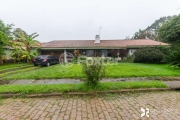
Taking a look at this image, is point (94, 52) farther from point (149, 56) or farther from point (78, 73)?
point (78, 73)

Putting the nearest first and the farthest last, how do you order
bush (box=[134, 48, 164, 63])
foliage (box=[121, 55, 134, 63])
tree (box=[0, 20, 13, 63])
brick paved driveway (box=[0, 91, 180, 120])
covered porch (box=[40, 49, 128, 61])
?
brick paved driveway (box=[0, 91, 180, 120]), tree (box=[0, 20, 13, 63]), bush (box=[134, 48, 164, 63]), foliage (box=[121, 55, 134, 63]), covered porch (box=[40, 49, 128, 61])

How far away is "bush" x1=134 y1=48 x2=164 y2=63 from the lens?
523 inches

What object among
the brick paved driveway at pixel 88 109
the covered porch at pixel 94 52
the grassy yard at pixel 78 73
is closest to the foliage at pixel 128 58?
the covered porch at pixel 94 52

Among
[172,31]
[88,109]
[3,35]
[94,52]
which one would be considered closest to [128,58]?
[94,52]

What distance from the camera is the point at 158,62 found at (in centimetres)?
1384

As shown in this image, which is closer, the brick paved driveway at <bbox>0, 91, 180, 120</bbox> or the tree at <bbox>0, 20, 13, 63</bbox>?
the brick paved driveway at <bbox>0, 91, 180, 120</bbox>

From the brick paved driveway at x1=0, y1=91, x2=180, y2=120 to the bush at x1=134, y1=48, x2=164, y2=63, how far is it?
37.2 feet

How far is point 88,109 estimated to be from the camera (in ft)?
9.69

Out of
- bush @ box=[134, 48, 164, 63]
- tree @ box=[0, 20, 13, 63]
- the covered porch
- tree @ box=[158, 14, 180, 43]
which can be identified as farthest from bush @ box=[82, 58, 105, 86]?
tree @ box=[158, 14, 180, 43]

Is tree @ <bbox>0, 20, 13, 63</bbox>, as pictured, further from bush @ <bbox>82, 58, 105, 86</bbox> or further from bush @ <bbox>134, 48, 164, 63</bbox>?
bush @ <bbox>134, 48, 164, 63</bbox>

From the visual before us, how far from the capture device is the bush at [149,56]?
43.6ft


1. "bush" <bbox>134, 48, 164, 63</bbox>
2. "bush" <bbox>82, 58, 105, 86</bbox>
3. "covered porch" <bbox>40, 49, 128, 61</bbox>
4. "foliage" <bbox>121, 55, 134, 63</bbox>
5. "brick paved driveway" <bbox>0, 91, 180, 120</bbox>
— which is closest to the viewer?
"brick paved driveway" <bbox>0, 91, 180, 120</bbox>

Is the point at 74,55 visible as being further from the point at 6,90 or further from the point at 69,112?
the point at 69,112

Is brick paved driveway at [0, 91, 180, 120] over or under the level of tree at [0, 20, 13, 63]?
under
